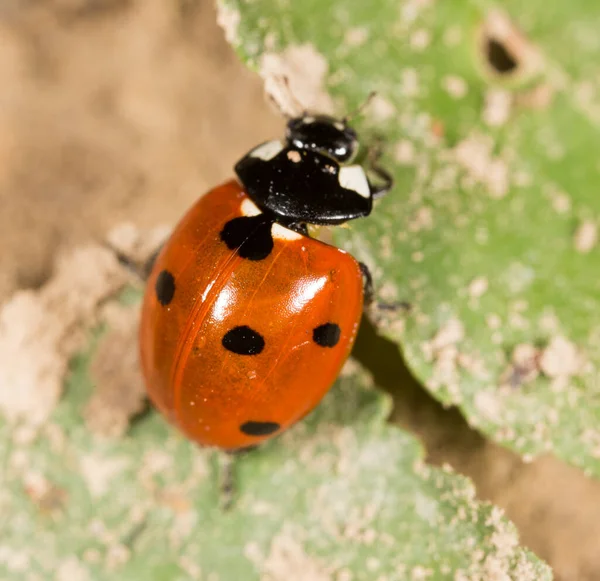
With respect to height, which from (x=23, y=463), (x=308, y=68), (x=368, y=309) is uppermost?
(x=308, y=68)

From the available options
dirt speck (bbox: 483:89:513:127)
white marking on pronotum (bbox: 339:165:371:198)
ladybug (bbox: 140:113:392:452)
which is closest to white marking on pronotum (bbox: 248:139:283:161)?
ladybug (bbox: 140:113:392:452)

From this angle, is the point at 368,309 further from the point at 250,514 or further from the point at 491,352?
the point at 250,514

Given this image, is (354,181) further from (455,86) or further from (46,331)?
(46,331)

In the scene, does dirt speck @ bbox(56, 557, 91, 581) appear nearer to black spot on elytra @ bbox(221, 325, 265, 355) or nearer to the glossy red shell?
the glossy red shell

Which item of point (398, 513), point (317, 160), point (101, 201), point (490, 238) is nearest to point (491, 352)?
point (490, 238)

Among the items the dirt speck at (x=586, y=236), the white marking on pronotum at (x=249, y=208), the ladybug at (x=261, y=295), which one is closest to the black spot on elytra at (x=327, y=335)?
the ladybug at (x=261, y=295)

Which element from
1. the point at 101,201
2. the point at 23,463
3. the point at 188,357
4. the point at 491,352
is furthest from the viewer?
the point at 101,201
